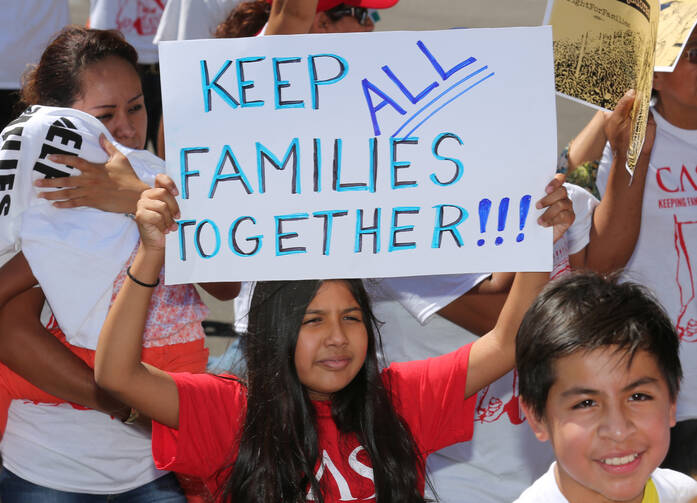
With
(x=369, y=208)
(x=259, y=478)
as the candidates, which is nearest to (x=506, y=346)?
(x=369, y=208)

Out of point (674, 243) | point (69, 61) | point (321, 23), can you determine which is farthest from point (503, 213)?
point (321, 23)

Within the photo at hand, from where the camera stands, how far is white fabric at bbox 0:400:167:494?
275 cm

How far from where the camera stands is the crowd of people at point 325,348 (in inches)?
88.4

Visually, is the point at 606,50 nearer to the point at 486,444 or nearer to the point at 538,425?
the point at 538,425

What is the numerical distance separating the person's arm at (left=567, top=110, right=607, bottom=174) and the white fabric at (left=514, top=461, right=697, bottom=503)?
1264mm

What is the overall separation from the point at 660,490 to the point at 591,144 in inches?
52.2

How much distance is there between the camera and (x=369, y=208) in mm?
2457

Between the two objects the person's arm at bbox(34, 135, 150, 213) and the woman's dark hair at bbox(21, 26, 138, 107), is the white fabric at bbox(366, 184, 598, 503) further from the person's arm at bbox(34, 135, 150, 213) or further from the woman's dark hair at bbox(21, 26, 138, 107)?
the woman's dark hair at bbox(21, 26, 138, 107)

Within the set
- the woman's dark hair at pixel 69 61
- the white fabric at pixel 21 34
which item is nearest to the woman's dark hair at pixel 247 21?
the white fabric at pixel 21 34

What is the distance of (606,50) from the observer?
107 inches

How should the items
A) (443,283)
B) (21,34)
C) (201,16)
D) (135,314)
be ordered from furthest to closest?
(201,16) < (21,34) < (443,283) < (135,314)

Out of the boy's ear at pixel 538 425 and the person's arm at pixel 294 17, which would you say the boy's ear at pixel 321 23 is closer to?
the person's arm at pixel 294 17

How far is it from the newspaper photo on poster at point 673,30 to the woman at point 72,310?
4.47 ft

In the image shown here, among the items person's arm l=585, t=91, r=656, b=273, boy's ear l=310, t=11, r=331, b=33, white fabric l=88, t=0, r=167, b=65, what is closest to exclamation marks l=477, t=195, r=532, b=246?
person's arm l=585, t=91, r=656, b=273
